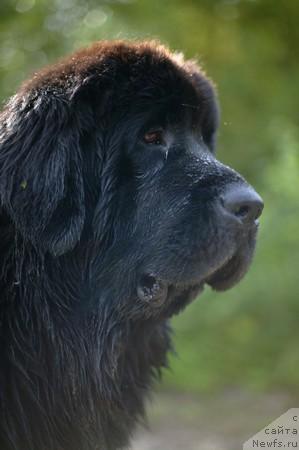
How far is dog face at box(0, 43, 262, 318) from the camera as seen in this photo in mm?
2670

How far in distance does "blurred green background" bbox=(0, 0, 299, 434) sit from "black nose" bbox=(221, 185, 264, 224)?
10.1 feet

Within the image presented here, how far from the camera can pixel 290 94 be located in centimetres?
668

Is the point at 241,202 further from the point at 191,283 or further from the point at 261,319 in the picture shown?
the point at 261,319

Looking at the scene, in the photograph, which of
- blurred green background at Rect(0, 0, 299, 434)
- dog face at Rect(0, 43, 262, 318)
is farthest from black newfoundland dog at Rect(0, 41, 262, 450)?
blurred green background at Rect(0, 0, 299, 434)

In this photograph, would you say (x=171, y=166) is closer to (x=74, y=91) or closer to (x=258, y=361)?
(x=74, y=91)

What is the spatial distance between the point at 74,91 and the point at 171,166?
1.52 feet

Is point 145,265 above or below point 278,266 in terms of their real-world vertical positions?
below

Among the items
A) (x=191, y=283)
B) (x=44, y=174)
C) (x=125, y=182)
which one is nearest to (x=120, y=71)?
(x=125, y=182)

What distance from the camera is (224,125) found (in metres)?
6.17

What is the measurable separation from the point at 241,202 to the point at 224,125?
351 centimetres

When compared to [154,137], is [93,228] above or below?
below

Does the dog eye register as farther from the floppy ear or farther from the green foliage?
the green foliage

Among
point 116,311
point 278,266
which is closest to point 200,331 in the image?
point 278,266

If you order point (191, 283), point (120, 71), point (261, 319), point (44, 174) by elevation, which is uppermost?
point (261, 319)
